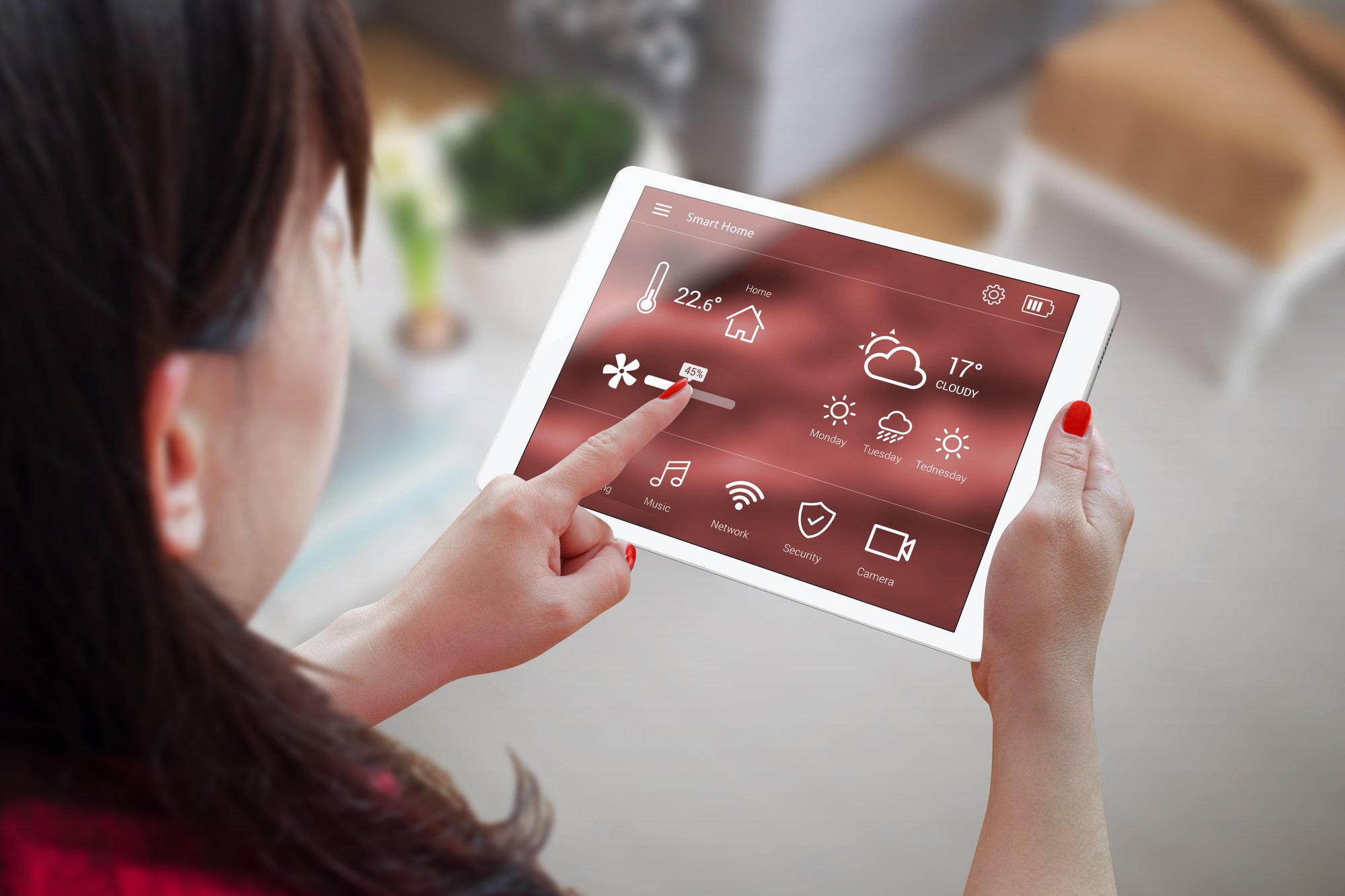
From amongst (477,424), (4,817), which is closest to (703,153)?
(477,424)

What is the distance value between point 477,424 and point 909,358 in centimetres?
91

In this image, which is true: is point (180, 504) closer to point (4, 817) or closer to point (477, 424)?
point (4, 817)

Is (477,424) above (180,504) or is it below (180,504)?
above

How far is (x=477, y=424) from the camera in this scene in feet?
5.00

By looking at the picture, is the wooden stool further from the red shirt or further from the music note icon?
the red shirt

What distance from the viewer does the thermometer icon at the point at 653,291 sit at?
30.3 inches

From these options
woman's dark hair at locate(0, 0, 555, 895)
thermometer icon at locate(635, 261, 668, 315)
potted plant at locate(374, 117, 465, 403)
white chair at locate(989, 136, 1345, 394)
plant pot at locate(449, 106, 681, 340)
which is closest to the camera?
woman's dark hair at locate(0, 0, 555, 895)

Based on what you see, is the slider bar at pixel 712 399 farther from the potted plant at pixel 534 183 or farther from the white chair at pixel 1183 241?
the white chair at pixel 1183 241

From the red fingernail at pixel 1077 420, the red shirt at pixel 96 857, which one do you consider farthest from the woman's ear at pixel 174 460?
the red fingernail at pixel 1077 420

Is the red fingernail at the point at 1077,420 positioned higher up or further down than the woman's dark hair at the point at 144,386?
higher up

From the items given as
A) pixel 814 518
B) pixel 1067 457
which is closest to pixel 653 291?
pixel 814 518

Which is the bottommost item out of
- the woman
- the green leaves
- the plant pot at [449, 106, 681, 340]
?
the woman

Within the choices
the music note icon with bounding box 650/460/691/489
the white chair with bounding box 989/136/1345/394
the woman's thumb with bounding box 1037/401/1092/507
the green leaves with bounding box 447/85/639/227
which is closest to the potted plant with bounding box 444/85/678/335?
the green leaves with bounding box 447/85/639/227

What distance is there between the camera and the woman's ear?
0.39 meters
